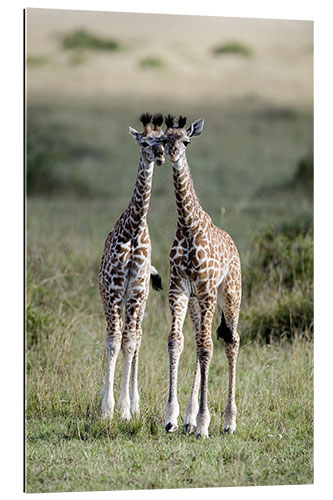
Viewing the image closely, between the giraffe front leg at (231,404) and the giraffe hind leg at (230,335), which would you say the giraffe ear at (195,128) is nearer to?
the giraffe hind leg at (230,335)

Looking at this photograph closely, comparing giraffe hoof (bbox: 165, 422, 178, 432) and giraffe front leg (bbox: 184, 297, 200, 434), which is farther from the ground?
giraffe front leg (bbox: 184, 297, 200, 434)

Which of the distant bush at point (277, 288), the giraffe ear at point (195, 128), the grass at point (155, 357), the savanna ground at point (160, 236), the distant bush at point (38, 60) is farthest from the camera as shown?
the distant bush at point (38, 60)

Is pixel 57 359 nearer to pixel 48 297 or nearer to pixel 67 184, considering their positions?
pixel 48 297

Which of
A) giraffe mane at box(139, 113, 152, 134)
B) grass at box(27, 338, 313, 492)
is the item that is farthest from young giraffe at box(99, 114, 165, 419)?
giraffe mane at box(139, 113, 152, 134)

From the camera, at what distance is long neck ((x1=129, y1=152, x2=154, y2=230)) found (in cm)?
608

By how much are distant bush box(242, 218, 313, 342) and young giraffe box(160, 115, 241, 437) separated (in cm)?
185

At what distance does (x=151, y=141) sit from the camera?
600 centimetres

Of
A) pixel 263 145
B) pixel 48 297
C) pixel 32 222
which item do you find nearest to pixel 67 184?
Result: pixel 32 222

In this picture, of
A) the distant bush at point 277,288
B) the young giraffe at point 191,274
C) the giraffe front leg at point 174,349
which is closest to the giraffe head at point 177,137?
the young giraffe at point 191,274

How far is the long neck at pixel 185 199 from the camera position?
5.97 meters

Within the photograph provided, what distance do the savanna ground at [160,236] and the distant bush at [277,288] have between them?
19 mm

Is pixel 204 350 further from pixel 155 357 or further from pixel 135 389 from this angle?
pixel 155 357

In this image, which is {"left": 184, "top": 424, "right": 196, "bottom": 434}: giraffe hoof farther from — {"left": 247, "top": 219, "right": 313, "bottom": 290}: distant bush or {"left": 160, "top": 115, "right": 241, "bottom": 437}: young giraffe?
{"left": 247, "top": 219, "right": 313, "bottom": 290}: distant bush

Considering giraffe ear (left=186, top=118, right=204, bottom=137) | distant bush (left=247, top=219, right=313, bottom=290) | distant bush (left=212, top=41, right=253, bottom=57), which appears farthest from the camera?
distant bush (left=212, top=41, right=253, bottom=57)
